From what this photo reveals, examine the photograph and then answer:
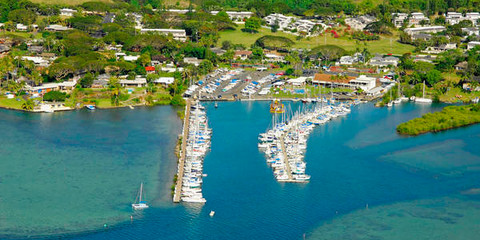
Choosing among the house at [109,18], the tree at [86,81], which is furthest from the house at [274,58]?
the house at [109,18]

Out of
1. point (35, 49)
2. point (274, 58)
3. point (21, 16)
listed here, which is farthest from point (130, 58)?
point (21, 16)

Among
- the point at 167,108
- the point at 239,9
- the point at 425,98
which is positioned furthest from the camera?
the point at 239,9

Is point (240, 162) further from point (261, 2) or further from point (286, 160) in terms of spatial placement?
point (261, 2)

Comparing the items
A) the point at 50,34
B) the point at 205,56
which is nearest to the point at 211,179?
the point at 205,56

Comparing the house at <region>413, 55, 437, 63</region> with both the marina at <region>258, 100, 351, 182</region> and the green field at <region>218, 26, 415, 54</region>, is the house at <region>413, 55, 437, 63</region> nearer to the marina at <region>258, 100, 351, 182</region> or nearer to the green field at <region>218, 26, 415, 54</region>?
the green field at <region>218, 26, 415, 54</region>

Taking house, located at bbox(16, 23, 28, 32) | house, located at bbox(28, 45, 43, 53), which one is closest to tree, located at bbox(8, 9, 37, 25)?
house, located at bbox(16, 23, 28, 32)

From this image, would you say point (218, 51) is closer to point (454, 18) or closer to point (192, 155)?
point (192, 155)
